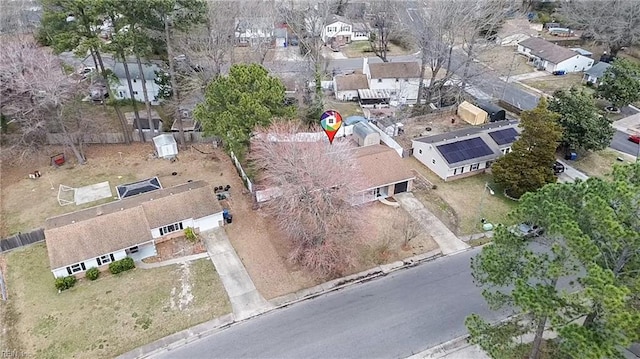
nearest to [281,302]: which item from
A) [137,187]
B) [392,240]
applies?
[392,240]

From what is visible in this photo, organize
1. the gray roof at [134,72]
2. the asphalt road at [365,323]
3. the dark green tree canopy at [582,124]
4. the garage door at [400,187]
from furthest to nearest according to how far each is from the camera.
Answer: the gray roof at [134,72]
the dark green tree canopy at [582,124]
the garage door at [400,187]
the asphalt road at [365,323]

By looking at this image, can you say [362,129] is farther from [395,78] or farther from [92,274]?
[92,274]

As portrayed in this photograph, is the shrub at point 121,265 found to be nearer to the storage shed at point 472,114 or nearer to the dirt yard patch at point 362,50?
the storage shed at point 472,114

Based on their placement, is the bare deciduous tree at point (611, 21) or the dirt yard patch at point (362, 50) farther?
the dirt yard patch at point (362, 50)

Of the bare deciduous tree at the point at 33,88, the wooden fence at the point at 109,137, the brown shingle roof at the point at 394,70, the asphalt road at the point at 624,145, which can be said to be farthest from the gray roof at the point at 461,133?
the bare deciduous tree at the point at 33,88

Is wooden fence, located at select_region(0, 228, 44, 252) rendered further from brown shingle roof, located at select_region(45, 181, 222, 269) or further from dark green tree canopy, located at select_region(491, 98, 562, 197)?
dark green tree canopy, located at select_region(491, 98, 562, 197)

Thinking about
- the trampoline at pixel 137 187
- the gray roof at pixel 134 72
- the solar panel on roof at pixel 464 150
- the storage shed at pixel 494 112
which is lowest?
the trampoline at pixel 137 187

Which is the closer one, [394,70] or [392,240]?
[392,240]
